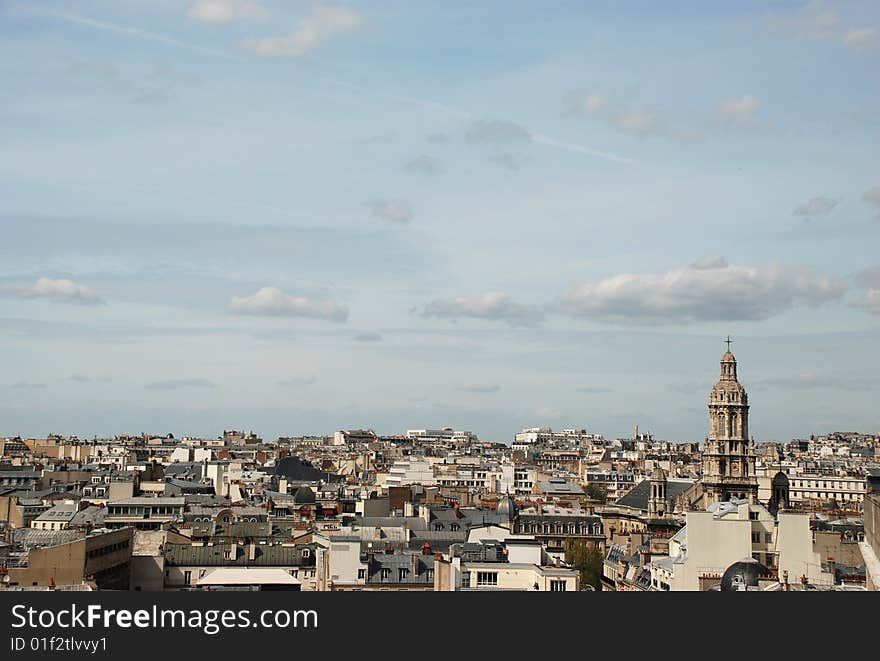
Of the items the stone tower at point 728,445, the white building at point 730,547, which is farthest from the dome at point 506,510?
the white building at point 730,547

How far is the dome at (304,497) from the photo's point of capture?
118 m

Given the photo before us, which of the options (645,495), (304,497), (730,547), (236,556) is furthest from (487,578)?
(645,495)

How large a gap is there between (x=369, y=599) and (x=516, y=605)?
13.8 feet

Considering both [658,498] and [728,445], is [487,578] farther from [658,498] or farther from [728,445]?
[728,445]

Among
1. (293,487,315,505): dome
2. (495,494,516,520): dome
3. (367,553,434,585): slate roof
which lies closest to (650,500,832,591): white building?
(367,553,434,585): slate roof

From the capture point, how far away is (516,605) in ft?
134

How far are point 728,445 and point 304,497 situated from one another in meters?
41.2

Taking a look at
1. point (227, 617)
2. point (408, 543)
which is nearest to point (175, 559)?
point (408, 543)

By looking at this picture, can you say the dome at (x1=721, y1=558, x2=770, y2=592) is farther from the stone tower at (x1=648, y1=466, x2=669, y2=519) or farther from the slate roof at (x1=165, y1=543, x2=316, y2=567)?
the stone tower at (x1=648, y1=466, x2=669, y2=519)

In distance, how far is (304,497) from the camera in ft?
390

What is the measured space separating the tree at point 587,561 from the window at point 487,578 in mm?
22164

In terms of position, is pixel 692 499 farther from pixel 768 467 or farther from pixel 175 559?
pixel 175 559

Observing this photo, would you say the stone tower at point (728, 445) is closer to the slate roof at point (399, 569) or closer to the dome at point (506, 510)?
the dome at point (506, 510)

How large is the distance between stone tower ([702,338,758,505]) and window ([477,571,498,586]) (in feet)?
245
